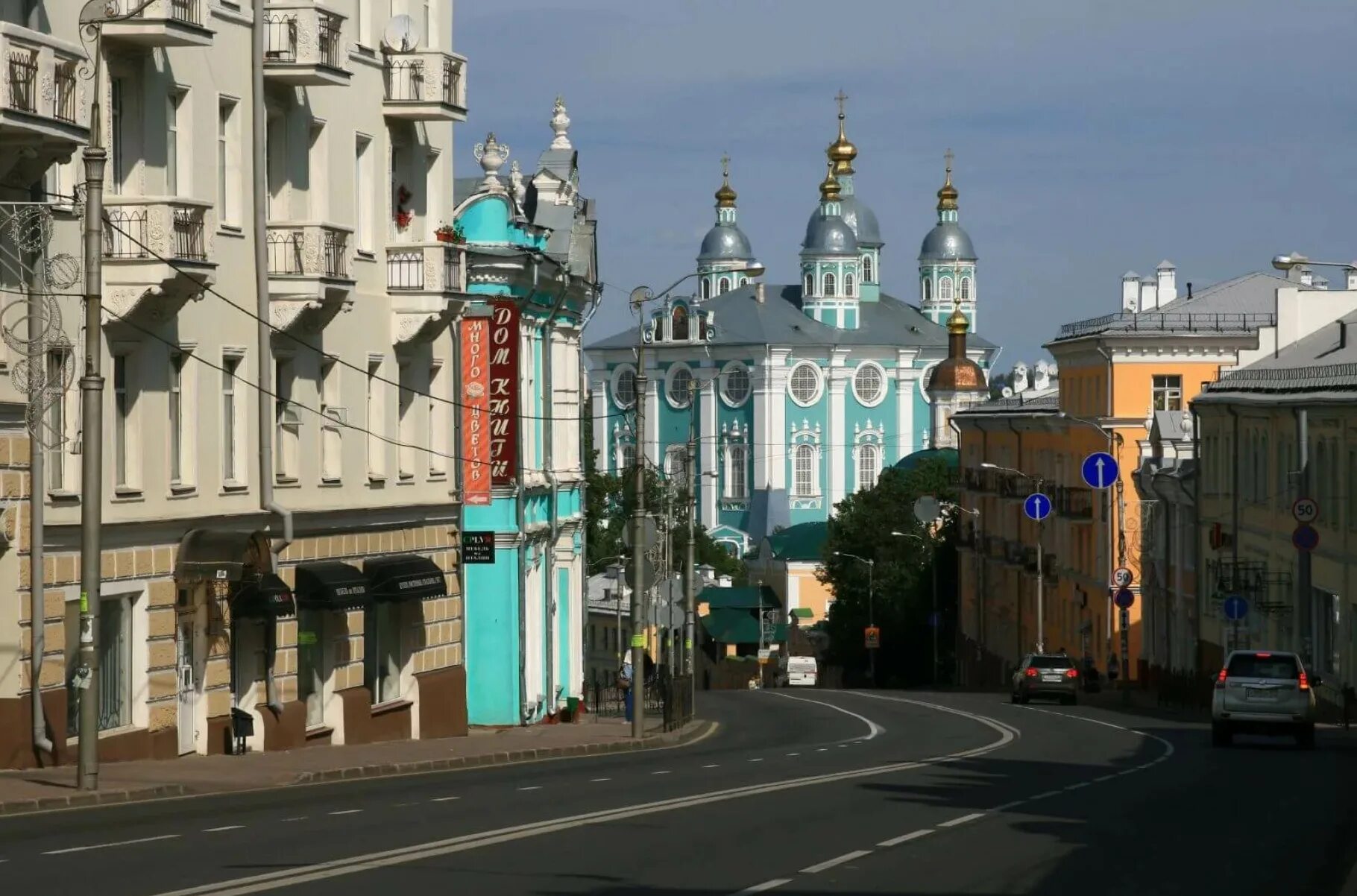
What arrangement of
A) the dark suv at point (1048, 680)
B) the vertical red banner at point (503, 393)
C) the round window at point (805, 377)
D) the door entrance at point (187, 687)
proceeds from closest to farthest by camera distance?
the door entrance at point (187, 687), the vertical red banner at point (503, 393), the dark suv at point (1048, 680), the round window at point (805, 377)

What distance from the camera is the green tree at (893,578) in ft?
358

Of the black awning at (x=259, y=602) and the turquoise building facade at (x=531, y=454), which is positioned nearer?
the black awning at (x=259, y=602)

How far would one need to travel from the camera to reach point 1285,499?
54.6m

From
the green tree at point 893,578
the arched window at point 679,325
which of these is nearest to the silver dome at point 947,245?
the arched window at point 679,325

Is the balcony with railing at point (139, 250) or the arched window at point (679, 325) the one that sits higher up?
the arched window at point (679, 325)

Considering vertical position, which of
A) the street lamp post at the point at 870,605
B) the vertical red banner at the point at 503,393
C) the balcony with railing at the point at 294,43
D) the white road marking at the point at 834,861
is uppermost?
the balcony with railing at the point at 294,43

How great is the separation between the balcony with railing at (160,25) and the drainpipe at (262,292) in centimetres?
273

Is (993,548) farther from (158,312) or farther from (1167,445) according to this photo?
(158,312)

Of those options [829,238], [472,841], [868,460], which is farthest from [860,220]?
[472,841]

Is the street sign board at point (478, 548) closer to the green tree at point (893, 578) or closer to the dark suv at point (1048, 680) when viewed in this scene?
the dark suv at point (1048, 680)

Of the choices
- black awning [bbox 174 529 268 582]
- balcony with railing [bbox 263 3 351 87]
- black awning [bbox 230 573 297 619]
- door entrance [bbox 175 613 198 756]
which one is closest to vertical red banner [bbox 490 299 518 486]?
balcony with railing [bbox 263 3 351 87]

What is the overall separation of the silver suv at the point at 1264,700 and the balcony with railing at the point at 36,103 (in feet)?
61.9

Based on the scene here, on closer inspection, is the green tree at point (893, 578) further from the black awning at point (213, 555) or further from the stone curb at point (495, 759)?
the black awning at point (213, 555)

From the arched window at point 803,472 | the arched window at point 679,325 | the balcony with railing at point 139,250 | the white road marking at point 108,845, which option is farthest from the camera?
the arched window at point 679,325
